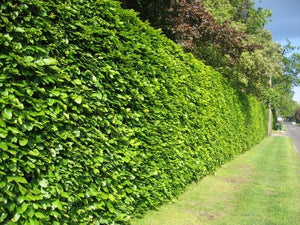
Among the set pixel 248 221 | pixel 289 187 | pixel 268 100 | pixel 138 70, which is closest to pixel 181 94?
pixel 138 70

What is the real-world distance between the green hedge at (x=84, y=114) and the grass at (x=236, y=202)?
37 centimetres

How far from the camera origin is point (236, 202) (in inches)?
221

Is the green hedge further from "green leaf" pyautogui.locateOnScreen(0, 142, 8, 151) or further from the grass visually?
the grass

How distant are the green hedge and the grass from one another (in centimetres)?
37

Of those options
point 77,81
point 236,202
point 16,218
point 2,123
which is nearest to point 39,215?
point 16,218

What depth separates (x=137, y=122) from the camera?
4.21m

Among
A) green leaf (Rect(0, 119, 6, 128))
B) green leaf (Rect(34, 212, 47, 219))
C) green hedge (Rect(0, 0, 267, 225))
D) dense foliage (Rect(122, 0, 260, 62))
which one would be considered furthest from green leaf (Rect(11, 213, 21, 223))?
dense foliage (Rect(122, 0, 260, 62))

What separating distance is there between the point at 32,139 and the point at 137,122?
1.92 metres

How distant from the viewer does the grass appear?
458 centimetres

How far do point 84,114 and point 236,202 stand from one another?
161 inches

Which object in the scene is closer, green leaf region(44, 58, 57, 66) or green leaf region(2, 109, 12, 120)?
green leaf region(2, 109, 12, 120)

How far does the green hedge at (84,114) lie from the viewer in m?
2.39

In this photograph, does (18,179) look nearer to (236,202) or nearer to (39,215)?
(39,215)

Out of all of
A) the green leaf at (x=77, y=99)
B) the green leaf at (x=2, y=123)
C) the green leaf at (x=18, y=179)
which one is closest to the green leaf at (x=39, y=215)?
the green leaf at (x=18, y=179)
